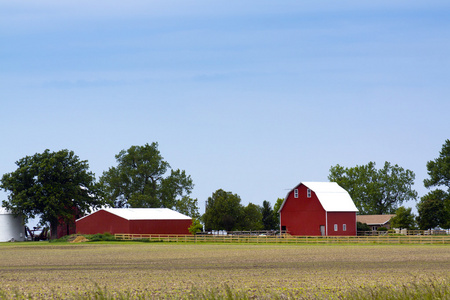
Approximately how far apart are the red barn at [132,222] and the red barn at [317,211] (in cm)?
1404

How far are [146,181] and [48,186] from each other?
1080 inches

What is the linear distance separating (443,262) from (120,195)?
3340 inches

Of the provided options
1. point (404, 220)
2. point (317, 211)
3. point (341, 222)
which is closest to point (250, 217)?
point (317, 211)

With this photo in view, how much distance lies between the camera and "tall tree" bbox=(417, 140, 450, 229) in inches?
3708

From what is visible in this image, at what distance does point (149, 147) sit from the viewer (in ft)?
375

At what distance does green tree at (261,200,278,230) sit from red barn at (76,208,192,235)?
17594 millimetres

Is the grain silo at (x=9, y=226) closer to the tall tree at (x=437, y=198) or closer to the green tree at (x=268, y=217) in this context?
the green tree at (x=268, y=217)

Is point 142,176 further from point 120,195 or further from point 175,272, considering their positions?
point 175,272

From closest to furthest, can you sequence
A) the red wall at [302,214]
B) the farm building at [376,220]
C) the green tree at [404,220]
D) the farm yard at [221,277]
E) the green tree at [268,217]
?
the farm yard at [221,277]
the red wall at [302,214]
the green tree at [404,220]
the green tree at [268,217]
the farm building at [376,220]

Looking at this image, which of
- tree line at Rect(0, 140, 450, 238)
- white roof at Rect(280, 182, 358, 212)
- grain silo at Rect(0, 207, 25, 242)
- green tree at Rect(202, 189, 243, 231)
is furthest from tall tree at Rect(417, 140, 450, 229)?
grain silo at Rect(0, 207, 25, 242)

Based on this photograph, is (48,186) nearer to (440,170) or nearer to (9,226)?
(9,226)

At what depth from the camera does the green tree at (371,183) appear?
394 ft

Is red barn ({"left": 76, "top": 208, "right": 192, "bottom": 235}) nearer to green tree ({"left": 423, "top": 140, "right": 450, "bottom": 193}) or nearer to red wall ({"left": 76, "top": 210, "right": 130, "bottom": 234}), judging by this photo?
red wall ({"left": 76, "top": 210, "right": 130, "bottom": 234})

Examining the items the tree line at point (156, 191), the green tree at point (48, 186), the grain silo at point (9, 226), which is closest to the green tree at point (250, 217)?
the tree line at point (156, 191)
